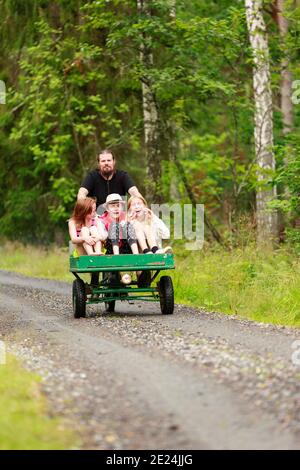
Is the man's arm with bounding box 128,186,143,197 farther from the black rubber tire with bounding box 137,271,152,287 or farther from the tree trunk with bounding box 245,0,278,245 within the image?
the tree trunk with bounding box 245,0,278,245

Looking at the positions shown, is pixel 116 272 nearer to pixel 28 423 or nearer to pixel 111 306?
pixel 111 306

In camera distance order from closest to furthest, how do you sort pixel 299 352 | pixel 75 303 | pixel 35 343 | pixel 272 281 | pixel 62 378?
pixel 62 378 < pixel 299 352 < pixel 35 343 < pixel 75 303 < pixel 272 281

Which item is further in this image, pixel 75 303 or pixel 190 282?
pixel 190 282

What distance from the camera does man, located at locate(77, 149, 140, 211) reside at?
12.1m

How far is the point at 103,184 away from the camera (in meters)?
12.2

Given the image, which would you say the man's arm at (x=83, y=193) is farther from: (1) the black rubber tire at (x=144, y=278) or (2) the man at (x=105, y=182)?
(1) the black rubber tire at (x=144, y=278)

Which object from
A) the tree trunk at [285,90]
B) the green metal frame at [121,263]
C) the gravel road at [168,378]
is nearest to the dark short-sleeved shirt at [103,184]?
the green metal frame at [121,263]

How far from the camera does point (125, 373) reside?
6891 mm

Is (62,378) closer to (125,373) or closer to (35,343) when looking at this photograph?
(125,373)

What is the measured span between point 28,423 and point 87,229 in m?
6.53

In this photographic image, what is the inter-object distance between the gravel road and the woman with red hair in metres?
1.06

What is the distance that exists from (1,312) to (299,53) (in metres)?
10.2

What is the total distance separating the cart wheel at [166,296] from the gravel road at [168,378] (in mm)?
373
